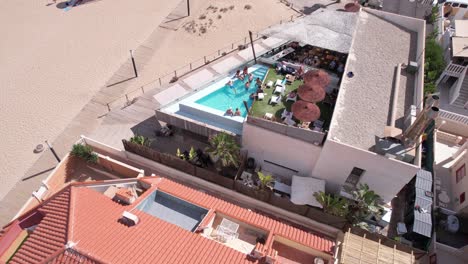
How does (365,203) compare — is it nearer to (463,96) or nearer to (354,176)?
(354,176)

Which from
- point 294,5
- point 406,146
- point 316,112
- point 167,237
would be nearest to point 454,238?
point 406,146

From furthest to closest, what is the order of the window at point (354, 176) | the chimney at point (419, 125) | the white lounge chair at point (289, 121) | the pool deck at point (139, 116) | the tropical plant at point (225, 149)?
the pool deck at point (139, 116) → the tropical plant at point (225, 149) → the white lounge chair at point (289, 121) → the window at point (354, 176) → the chimney at point (419, 125)

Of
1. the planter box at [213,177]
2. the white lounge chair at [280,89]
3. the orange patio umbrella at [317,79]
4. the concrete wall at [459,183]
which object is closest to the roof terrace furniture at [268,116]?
the white lounge chair at [280,89]

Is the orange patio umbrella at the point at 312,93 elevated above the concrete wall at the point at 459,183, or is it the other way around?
the orange patio umbrella at the point at 312,93

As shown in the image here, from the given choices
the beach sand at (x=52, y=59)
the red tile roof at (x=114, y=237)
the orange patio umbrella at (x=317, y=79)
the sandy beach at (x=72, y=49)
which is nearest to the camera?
the red tile roof at (x=114, y=237)

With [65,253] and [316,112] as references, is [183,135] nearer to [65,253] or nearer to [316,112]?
[316,112]

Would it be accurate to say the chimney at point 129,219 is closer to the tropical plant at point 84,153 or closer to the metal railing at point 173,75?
the tropical plant at point 84,153
